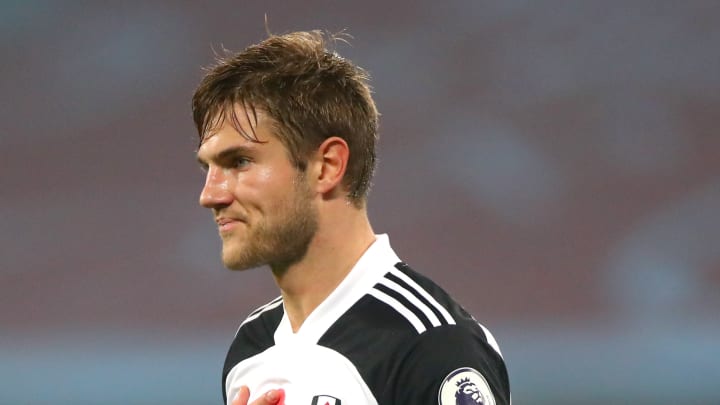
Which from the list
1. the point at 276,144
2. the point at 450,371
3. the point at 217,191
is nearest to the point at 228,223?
the point at 217,191

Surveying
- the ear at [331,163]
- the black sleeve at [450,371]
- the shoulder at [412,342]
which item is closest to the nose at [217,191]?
the ear at [331,163]

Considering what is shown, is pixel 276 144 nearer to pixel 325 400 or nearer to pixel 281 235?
pixel 281 235

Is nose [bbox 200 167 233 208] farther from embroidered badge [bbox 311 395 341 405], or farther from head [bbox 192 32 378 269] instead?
embroidered badge [bbox 311 395 341 405]

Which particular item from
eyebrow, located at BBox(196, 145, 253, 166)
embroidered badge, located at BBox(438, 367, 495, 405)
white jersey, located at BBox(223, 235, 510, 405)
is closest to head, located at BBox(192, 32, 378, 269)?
eyebrow, located at BBox(196, 145, 253, 166)

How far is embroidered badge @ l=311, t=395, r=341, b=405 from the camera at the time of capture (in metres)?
1.70

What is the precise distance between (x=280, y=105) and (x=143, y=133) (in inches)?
127

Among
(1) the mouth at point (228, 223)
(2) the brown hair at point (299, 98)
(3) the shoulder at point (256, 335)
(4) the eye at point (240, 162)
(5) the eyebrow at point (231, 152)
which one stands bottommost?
(3) the shoulder at point (256, 335)

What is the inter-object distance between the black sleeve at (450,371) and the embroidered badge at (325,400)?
11cm

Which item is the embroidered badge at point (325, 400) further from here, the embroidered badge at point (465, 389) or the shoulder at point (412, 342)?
the embroidered badge at point (465, 389)

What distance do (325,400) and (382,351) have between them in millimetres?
126

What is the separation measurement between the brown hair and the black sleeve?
14.8 inches

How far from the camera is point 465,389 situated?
1.57 meters

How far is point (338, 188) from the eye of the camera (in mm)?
1907

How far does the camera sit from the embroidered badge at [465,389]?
5.12 ft
